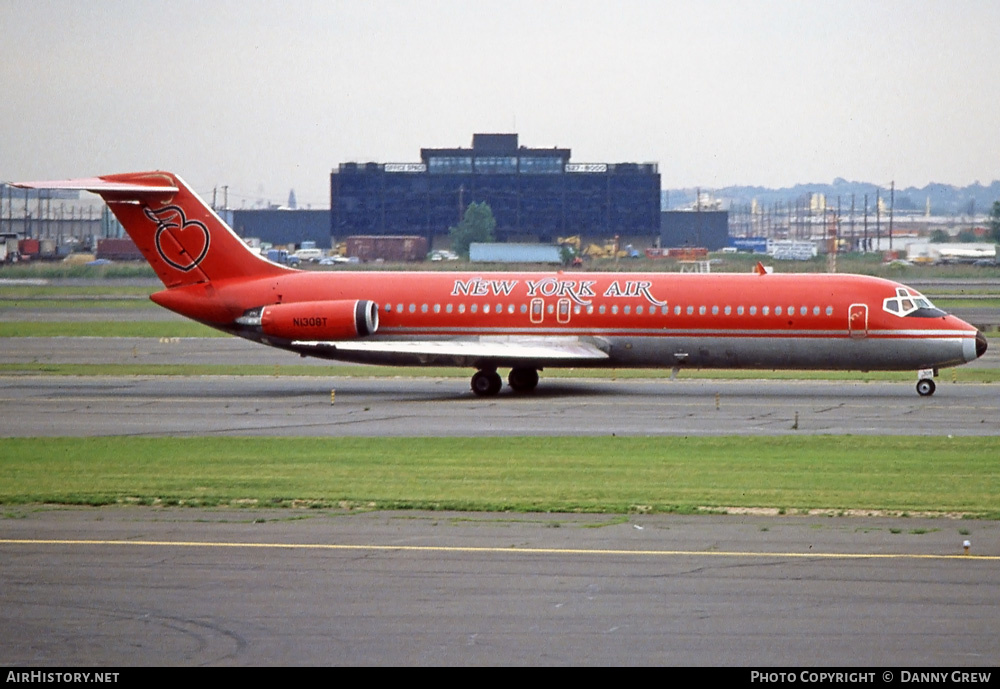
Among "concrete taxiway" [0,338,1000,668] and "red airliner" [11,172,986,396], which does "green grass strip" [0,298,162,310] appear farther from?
"concrete taxiway" [0,338,1000,668]

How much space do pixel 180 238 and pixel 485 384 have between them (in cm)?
1099

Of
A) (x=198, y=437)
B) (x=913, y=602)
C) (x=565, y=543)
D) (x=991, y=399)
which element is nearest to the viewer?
(x=913, y=602)

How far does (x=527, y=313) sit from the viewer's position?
3919cm

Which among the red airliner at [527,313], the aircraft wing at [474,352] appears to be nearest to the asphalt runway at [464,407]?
the aircraft wing at [474,352]

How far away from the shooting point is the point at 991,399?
3638 centimetres

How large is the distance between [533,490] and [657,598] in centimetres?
729

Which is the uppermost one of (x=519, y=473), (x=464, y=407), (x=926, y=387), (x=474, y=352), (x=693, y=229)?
(x=693, y=229)

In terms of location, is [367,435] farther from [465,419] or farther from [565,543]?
[565,543]

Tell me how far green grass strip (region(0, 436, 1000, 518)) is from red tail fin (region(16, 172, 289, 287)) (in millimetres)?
13349

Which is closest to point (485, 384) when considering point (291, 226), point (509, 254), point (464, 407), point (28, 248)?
point (464, 407)

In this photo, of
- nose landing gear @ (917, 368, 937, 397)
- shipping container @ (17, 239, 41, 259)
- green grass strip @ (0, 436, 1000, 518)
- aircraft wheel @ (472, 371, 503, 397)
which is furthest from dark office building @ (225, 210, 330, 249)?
green grass strip @ (0, 436, 1000, 518)

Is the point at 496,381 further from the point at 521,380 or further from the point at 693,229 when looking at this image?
the point at 693,229

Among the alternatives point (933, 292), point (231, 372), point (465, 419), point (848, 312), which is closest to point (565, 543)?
point (465, 419)

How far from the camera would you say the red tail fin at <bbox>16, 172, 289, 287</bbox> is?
41.1m
